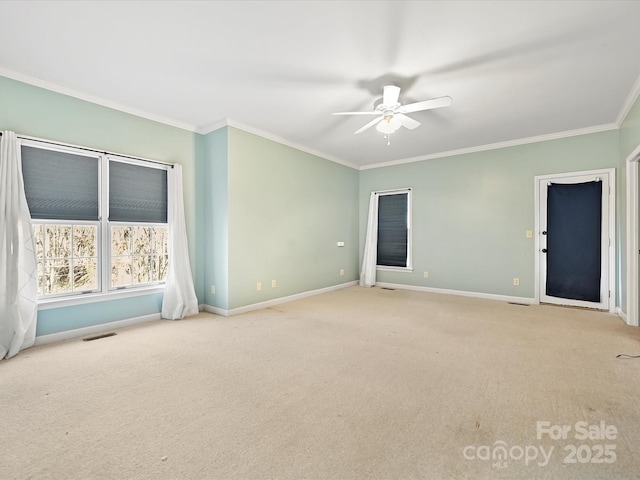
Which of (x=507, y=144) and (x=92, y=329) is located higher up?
(x=507, y=144)

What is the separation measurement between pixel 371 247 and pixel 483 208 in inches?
86.7

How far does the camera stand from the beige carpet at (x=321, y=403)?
1457mm

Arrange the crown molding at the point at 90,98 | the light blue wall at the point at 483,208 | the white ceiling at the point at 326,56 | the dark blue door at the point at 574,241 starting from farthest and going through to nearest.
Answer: the light blue wall at the point at 483,208
the dark blue door at the point at 574,241
the crown molding at the point at 90,98
the white ceiling at the point at 326,56

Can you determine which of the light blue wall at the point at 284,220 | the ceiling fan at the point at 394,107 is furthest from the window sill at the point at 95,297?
the ceiling fan at the point at 394,107

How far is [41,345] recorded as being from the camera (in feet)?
9.81

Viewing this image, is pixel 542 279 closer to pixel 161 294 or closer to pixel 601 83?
pixel 601 83

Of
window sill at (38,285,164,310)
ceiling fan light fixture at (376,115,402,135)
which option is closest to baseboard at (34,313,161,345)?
window sill at (38,285,164,310)

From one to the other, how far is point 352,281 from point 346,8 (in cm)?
515

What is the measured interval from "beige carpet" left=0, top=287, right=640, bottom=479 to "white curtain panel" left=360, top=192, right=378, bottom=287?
2.84 meters

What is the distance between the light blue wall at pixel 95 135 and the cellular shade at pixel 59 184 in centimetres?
19

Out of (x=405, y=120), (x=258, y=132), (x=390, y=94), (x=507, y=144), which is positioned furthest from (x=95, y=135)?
(x=507, y=144)

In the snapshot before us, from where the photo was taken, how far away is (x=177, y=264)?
156 inches

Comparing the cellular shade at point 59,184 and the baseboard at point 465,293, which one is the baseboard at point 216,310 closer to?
the cellular shade at point 59,184

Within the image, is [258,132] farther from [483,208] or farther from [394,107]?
[483,208]
